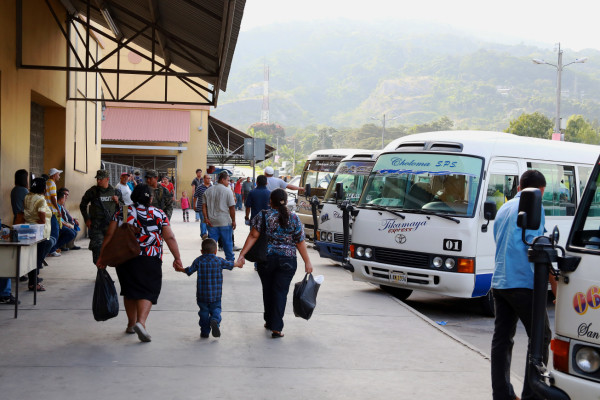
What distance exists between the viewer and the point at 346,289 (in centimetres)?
1244

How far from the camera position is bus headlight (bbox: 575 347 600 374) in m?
4.30

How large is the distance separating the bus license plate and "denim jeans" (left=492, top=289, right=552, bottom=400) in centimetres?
489

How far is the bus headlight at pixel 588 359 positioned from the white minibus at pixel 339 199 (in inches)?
393

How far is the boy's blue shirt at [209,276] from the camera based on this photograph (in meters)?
8.00

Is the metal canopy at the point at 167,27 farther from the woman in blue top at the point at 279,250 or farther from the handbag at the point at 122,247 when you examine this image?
the handbag at the point at 122,247

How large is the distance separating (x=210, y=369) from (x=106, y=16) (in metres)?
11.2

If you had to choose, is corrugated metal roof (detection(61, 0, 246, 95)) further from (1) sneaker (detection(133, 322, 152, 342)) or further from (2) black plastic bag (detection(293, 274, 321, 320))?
(1) sneaker (detection(133, 322, 152, 342))

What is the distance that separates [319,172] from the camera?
19.9 metres

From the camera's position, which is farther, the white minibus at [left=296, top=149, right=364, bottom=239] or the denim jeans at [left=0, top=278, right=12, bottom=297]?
the white minibus at [left=296, top=149, right=364, bottom=239]

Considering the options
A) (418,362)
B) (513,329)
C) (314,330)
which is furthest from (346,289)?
(513,329)

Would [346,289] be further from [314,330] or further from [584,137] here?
[584,137]

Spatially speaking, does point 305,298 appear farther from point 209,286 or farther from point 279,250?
point 209,286

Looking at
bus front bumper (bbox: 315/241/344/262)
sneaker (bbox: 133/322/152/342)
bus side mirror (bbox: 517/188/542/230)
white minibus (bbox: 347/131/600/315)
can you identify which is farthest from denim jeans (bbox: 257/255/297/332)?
bus front bumper (bbox: 315/241/344/262)

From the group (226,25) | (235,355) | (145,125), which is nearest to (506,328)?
(235,355)
